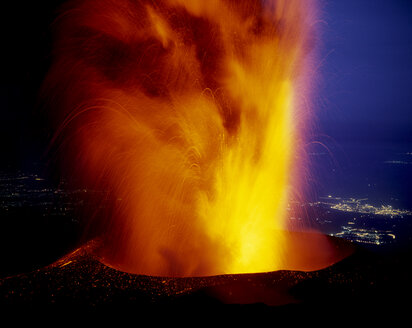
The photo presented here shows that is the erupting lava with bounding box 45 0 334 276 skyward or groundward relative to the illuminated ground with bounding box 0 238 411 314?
skyward

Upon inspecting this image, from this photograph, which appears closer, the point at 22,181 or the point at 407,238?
the point at 22,181

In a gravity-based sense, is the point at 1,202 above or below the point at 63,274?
above

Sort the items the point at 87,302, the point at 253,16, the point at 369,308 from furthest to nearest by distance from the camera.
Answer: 1. the point at 253,16
2. the point at 87,302
3. the point at 369,308

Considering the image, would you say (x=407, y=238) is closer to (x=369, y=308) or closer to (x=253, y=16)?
Result: (x=253, y=16)

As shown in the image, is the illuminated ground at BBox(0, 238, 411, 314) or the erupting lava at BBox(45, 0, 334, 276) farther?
the erupting lava at BBox(45, 0, 334, 276)

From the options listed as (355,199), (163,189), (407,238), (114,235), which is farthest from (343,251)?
(355,199)

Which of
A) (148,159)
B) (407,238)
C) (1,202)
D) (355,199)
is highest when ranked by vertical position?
(355,199)
